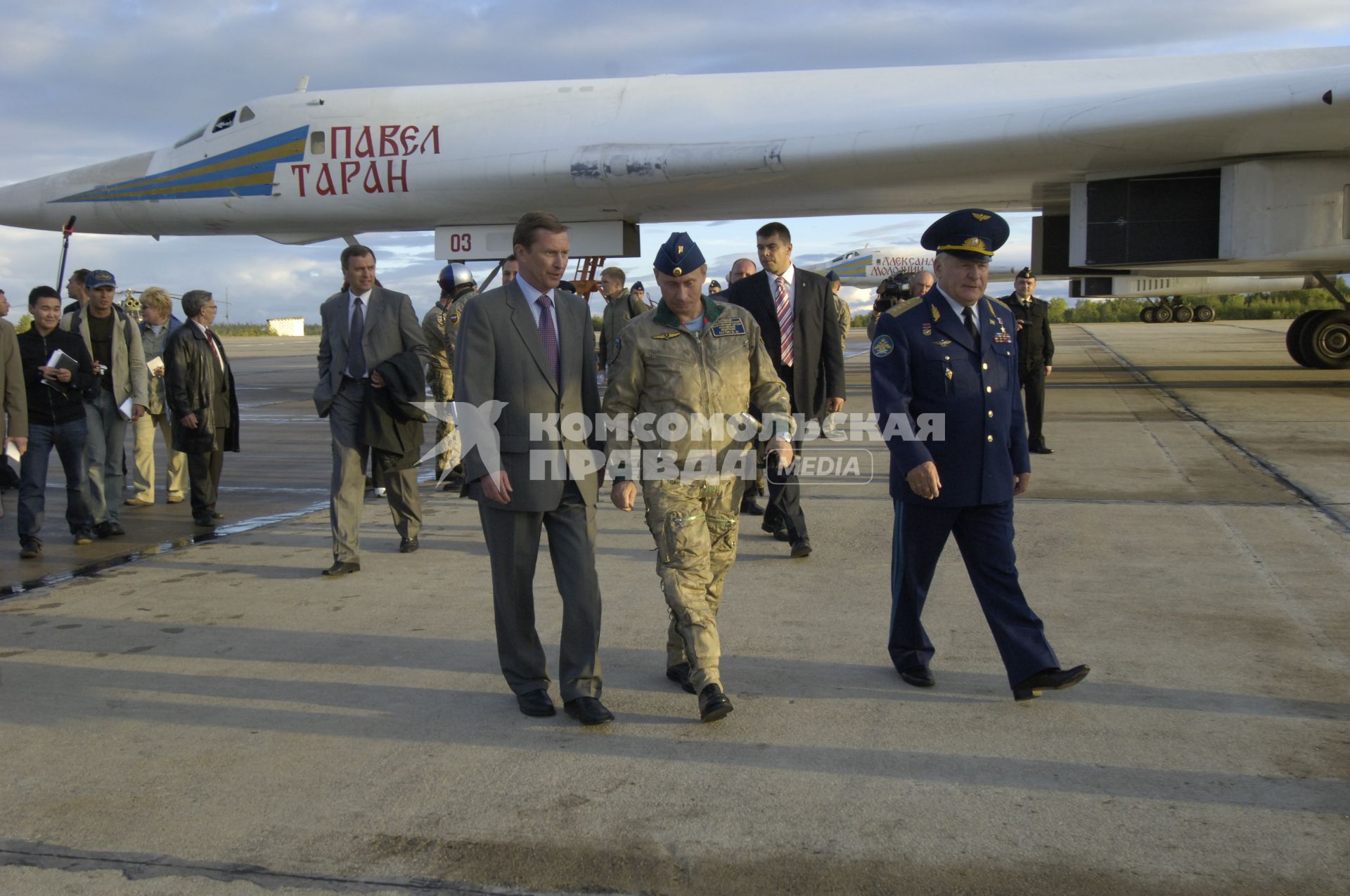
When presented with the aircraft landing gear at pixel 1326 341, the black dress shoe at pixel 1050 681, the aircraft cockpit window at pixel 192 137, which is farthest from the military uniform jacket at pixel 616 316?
the aircraft landing gear at pixel 1326 341

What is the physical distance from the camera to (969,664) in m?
4.27

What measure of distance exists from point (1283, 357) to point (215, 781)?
22191 mm

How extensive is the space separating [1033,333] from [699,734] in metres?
7.12

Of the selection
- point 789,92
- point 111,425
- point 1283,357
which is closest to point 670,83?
point 789,92

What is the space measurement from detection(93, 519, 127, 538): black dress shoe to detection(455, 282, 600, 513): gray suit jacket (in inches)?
171

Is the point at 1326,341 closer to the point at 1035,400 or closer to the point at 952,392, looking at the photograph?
the point at 1035,400

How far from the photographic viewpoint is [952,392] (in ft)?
12.9

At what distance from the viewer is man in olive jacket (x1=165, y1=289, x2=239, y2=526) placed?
7.19 meters

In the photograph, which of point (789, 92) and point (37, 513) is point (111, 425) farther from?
point (789, 92)

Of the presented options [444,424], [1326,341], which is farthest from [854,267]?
[444,424]

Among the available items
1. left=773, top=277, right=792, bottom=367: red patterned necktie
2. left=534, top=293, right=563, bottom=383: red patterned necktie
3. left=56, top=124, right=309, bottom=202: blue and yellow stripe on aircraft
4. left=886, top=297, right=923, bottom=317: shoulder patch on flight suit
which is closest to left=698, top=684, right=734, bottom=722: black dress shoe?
left=534, top=293, right=563, bottom=383: red patterned necktie

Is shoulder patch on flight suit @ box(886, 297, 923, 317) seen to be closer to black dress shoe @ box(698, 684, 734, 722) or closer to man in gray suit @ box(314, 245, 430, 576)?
black dress shoe @ box(698, 684, 734, 722)

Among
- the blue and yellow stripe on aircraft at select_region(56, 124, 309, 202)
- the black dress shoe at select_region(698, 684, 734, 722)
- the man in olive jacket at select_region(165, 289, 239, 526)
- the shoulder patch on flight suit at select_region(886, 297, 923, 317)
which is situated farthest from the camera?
the blue and yellow stripe on aircraft at select_region(56, 124, 309, 202)

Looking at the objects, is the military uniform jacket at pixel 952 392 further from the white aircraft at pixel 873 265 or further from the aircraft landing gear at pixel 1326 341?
the white aircraft at pixel 873 265
